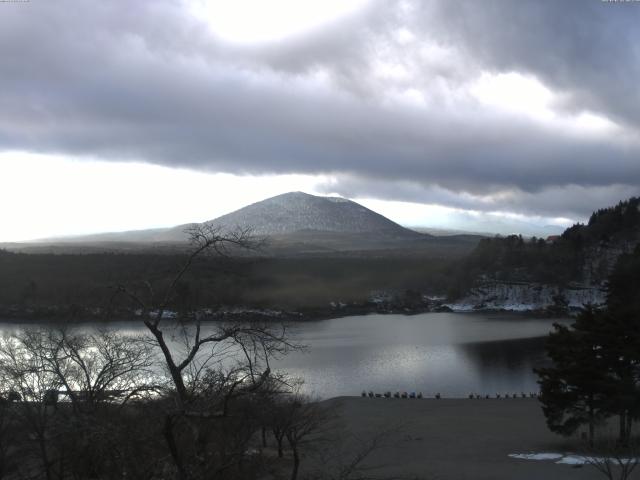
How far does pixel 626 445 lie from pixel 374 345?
27363 mm

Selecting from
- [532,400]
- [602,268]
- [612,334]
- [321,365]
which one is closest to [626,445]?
[612,334]

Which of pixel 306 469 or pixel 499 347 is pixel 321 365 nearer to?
pixel 499 347

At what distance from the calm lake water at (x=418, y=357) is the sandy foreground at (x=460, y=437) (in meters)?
3.40

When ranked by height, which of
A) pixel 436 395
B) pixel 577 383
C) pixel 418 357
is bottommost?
pixel 418 357

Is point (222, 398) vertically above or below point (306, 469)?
above

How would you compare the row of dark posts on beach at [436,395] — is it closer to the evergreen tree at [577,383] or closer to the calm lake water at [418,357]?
the calm lake water at [418,357]

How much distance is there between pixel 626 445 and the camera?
44.6ft

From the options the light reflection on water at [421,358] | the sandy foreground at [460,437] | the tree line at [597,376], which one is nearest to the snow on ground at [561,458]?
the sandy foreground at [460,437]

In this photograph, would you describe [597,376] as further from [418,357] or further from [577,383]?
[418,357]

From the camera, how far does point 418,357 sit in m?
35.9

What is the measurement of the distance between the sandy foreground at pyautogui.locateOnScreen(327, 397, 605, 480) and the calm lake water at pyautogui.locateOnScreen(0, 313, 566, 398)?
3.40 meters

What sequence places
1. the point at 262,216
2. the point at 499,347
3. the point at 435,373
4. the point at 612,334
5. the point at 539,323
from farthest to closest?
Answer: 1. the point at 262,216
2. the point at 539,323
3. the point at 499,347
4. the point at 435,373
5. the point at 612,334

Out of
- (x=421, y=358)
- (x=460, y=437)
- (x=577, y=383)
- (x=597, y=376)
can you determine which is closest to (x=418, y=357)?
(x=421, y=358)

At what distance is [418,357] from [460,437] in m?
18.2
